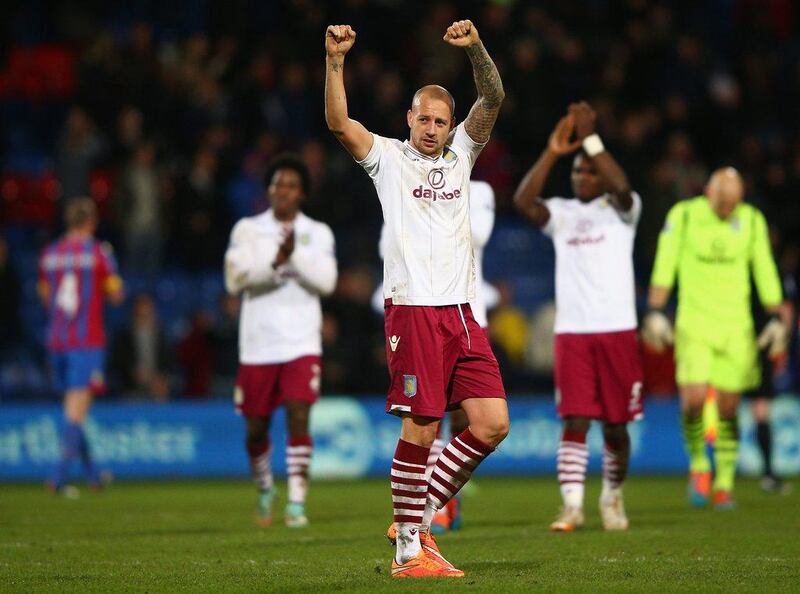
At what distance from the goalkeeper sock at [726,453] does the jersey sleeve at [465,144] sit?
17.2 ft

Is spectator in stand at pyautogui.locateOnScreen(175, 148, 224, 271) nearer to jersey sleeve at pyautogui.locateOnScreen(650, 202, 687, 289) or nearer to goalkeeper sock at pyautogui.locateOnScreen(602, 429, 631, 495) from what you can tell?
jersey sleeve at pyautogui.locateOnScreen(650, 202, 687, 289)

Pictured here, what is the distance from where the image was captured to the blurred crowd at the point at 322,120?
720 inches

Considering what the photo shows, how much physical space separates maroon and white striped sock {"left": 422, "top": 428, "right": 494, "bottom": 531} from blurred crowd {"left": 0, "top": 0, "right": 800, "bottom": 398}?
9.68 metres

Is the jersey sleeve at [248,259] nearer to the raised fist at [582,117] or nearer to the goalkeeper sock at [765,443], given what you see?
the raised fist at [582,117]

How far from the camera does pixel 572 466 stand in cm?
1019

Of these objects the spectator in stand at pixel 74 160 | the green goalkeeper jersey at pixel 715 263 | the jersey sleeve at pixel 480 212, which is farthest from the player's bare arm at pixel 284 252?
the spectator in stand at pixel 74 160

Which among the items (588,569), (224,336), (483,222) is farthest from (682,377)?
(224,336)

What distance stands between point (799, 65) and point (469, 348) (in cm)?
1640

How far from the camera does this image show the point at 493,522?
11.0 m

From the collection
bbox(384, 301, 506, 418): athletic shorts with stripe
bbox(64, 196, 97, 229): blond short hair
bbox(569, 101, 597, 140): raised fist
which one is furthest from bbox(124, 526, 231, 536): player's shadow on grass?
bbox(64, 196, 97, 229): blond short hair

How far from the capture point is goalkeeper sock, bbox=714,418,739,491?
11945mm

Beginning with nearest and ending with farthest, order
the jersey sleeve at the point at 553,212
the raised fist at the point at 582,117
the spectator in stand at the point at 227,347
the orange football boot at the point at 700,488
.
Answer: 1. the raised fist at the point at 582,117
2. the jersey sleeve at the point at 553,212
3. the orange football boot at the point at 700,488
4. the spectator in stand at the point at 227,347

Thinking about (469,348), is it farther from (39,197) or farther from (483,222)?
(39,197)

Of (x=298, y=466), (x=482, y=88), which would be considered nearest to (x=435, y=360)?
(x=482, y=88)
